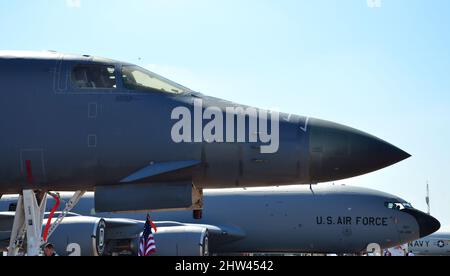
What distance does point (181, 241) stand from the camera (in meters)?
23.1

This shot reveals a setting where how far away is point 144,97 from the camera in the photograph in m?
9.49

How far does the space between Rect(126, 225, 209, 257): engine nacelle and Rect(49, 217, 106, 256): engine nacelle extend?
2.67 meters

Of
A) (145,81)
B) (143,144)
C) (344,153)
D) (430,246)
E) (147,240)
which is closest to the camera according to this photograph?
(344,153)

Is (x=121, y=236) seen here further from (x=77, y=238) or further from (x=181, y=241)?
(x=77, y=238)

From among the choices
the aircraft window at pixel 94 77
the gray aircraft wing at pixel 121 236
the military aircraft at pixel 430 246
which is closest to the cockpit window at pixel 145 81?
the aircraft window at pixel 94 77

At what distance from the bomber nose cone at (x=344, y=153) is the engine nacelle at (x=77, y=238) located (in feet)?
42.8

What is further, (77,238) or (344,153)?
(77,238)

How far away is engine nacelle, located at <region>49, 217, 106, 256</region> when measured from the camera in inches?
808

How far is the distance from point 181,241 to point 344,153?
1490 centimetres

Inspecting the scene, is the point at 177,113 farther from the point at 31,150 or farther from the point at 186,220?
the point at 186,220

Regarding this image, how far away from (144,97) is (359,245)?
2056cm

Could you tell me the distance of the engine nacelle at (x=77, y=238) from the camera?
2053 centimetres

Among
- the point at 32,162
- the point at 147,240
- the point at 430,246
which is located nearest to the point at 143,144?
the point at 32,162
